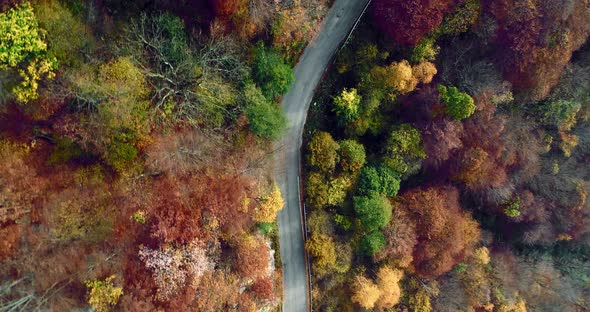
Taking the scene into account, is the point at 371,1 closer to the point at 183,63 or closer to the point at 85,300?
the point at 183,63

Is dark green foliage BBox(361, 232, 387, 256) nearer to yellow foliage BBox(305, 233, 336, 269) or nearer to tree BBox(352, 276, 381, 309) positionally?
tree BBox(352, 276, 381, 309)

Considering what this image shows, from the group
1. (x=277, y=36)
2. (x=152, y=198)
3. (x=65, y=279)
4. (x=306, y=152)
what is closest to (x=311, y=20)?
(x=277, y=36)

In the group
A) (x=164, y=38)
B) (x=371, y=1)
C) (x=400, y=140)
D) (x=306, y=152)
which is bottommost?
(x=306, y=152)

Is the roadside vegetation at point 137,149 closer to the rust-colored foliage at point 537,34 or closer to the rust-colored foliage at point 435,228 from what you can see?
the rust-colored foliage at point 435,228

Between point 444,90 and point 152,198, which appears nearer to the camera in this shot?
point 152,198

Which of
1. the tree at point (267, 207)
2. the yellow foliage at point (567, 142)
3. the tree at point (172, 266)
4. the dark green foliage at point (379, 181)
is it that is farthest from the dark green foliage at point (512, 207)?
the tree at point (172, 266)

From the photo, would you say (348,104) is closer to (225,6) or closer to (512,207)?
(225,6)

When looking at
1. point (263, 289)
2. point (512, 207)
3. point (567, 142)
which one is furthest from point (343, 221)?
point (567, 142)
